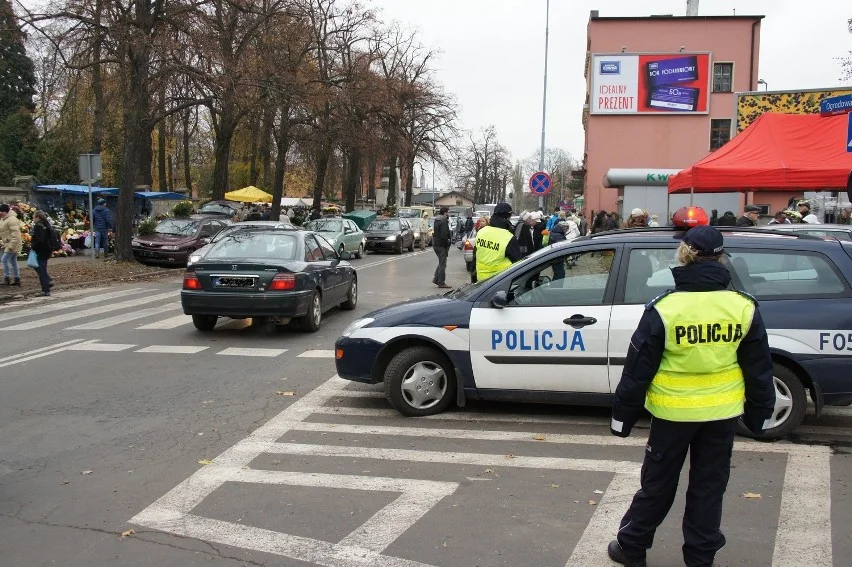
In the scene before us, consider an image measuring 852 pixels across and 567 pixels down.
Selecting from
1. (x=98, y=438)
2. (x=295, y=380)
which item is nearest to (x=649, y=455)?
(x=98, y=438)

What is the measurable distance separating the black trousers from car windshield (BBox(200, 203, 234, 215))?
28.6m

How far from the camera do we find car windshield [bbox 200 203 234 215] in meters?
30.8

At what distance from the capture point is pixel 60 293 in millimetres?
16469

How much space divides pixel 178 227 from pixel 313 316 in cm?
1392

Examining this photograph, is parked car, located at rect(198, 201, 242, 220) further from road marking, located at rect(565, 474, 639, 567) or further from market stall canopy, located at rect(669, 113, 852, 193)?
road marking, located at rect(565, 474, 639, 567)

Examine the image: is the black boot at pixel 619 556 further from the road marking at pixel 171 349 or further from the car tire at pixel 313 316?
the car tire at pixel 313 316

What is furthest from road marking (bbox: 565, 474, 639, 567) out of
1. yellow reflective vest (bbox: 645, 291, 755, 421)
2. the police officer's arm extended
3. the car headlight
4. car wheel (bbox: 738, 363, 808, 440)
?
the car headlight

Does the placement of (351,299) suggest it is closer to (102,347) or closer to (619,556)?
(102,347)

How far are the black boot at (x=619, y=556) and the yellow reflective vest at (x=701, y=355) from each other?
787 millimetres

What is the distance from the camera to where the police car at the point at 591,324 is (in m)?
6.00

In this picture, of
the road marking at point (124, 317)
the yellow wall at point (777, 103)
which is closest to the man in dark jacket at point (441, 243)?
the road marking at point (124, 317)

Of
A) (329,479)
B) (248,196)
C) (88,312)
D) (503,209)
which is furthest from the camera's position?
(248,196)

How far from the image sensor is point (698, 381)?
3.58 metres

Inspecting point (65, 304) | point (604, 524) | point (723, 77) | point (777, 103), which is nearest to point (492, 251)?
point (604, 524)
